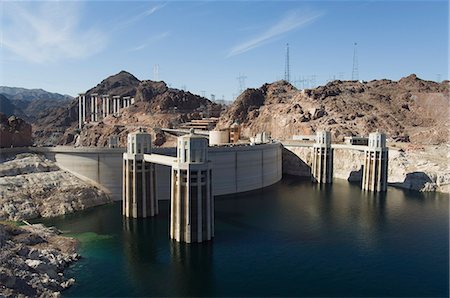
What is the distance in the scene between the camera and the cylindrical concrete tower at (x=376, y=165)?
81.1m

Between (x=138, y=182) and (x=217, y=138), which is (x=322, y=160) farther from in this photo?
(x=138, y=182)

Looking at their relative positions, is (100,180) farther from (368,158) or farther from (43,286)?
(368,158)

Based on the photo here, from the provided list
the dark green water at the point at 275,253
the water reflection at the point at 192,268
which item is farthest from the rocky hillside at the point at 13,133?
the water reflection at the point at 192,268

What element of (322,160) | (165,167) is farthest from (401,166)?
(165,167)

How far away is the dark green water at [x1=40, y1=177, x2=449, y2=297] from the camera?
36.3m

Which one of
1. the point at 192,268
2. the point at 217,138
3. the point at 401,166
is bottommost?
the point at 192,268

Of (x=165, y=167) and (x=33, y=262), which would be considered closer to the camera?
(x=33, y=262)

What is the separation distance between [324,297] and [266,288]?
5.17m

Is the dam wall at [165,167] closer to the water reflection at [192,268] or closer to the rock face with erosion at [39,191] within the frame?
the rock face with erosion at [39,191]

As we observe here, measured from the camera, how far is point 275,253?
44.3 m

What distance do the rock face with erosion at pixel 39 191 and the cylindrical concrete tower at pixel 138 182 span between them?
9065mm

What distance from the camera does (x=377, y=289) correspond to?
36188mm

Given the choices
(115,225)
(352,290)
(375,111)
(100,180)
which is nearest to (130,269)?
(115,225)

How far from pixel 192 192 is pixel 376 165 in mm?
50481
